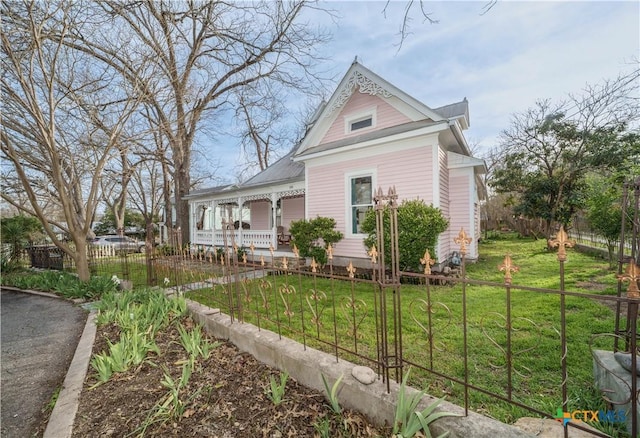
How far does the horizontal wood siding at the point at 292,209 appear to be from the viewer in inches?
529

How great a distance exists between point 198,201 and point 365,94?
34.0 ft

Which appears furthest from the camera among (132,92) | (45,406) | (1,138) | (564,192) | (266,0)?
(564,192)

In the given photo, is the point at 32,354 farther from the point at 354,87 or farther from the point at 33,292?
the point at 354,87

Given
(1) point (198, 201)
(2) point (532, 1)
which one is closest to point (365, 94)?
(2) point (532, 1)

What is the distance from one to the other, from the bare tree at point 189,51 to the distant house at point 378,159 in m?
4.03

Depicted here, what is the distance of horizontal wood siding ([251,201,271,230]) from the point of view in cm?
1492

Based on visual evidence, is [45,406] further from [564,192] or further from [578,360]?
[564,192]

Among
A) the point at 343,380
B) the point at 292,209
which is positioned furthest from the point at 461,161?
the point at 343,380

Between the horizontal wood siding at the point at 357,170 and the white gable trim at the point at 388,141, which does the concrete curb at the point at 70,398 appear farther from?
the white gable trim at the point at 388,141

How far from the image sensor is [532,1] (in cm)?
404

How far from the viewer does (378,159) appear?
26.6ft

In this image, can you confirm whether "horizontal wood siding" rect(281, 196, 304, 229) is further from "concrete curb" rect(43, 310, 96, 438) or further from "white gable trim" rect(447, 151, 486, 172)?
"concrete curb" rect(43, 310, 96, 438)

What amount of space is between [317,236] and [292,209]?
5570 millimetres

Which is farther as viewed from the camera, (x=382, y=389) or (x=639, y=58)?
(x=639, y=58)
